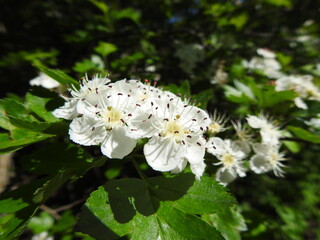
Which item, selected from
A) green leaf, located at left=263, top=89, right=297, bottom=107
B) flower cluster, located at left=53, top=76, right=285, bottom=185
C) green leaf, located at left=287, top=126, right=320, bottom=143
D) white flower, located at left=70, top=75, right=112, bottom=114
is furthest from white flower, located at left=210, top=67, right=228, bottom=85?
white flower, located at left=70, top=75, right=112, bottom=114

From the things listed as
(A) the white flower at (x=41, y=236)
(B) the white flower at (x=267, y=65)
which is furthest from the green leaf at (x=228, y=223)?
(A) the white flower at (x=41, y=236)

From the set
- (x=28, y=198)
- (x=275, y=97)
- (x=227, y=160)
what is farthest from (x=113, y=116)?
(x=275, y=97)

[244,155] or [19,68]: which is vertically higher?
[19,68]

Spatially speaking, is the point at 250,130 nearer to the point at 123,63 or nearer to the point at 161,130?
the point at 161,130

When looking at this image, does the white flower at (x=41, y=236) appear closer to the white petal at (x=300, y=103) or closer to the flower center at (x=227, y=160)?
the flower center at (x=227, y=160)

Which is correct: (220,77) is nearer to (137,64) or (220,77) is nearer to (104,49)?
(137,64)

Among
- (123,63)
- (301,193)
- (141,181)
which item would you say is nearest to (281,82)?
(123,63)

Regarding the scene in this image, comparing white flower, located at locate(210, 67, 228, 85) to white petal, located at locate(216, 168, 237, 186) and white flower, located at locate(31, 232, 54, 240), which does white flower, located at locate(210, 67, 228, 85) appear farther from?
white flower, located at locate(31, 232, 54, 240)
